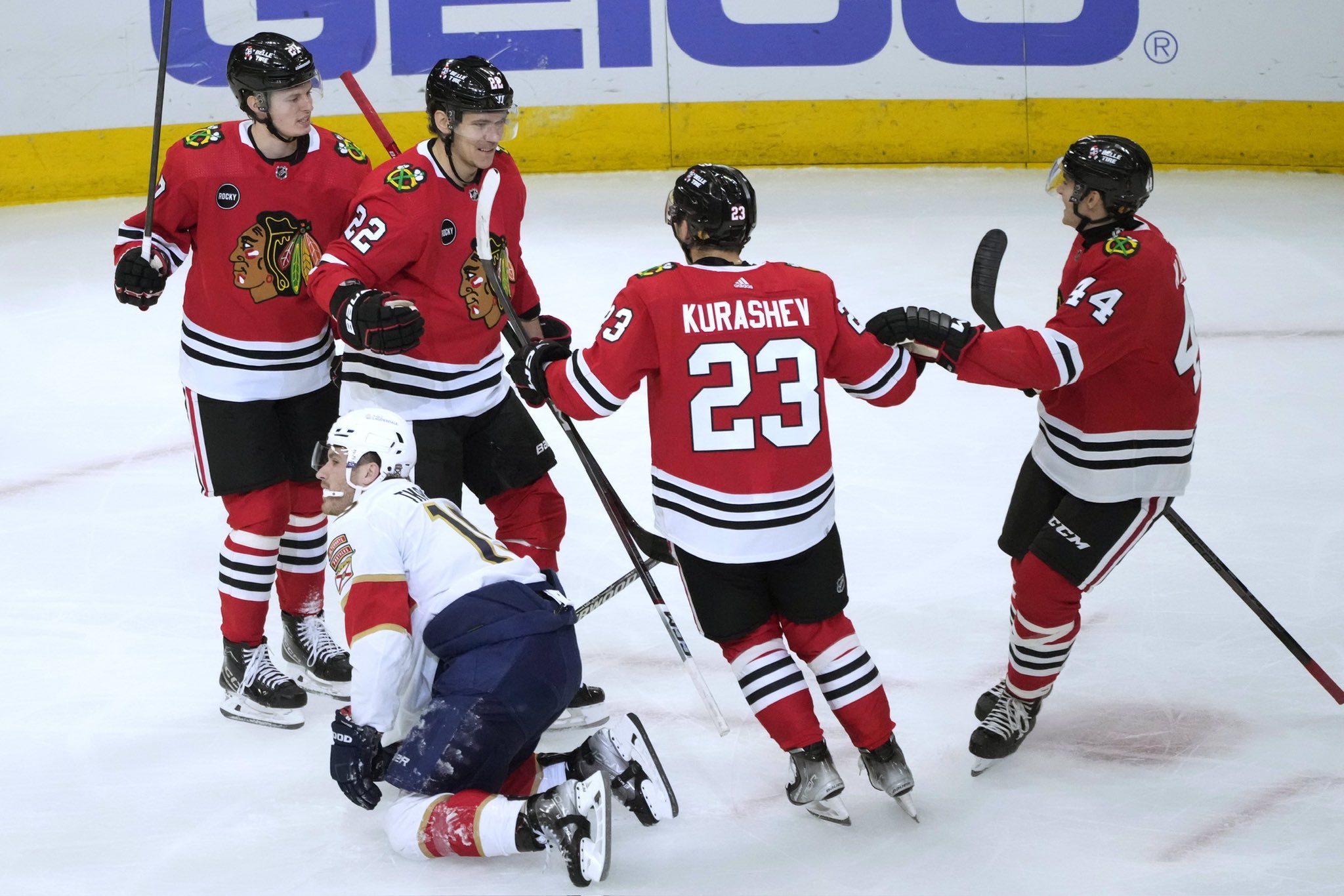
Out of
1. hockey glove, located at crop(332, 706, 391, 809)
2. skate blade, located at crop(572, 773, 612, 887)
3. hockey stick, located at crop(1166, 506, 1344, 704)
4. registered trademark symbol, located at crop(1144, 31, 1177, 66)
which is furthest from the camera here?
registered trademark symbol, located at crop(1144, 31, 1177, 66)

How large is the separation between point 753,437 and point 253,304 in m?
1.21

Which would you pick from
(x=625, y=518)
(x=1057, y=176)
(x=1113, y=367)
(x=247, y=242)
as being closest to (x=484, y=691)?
(x=625, y=518)

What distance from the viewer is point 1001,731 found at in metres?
2.94

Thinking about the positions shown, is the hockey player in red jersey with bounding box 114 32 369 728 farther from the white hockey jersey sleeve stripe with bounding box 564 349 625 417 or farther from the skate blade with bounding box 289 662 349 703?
the white hockey jersey sleeve stripe with bounding box 564 349 625 417

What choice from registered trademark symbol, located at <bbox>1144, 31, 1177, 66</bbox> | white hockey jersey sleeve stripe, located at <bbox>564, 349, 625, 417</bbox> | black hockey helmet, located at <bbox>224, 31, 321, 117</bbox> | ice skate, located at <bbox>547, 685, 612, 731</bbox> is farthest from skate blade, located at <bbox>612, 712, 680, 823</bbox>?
registered trademark symbol, located at <bbox>1144, 31, 1177, 66</bbox>

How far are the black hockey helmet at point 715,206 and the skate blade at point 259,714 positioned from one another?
4.46 ft

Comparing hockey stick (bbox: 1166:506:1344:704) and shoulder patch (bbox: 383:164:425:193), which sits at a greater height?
shoulder patch (bbox: 383:164:425:193)

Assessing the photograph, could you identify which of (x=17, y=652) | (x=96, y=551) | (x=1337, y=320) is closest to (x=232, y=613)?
(x=17, y=652)

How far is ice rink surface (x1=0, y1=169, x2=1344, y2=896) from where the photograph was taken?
8.66 feet

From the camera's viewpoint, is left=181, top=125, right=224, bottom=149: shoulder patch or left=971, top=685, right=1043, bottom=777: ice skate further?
left=181, top=125, right=224, bottom=149: shoulder patch

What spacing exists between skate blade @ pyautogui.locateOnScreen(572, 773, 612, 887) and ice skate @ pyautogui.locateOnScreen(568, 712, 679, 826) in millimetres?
200

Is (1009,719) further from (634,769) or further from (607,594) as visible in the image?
(607,594)

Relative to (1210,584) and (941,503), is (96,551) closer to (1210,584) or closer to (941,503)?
(941,503)

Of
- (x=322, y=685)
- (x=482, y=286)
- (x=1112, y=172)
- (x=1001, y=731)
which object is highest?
(x=1112, y=172)
